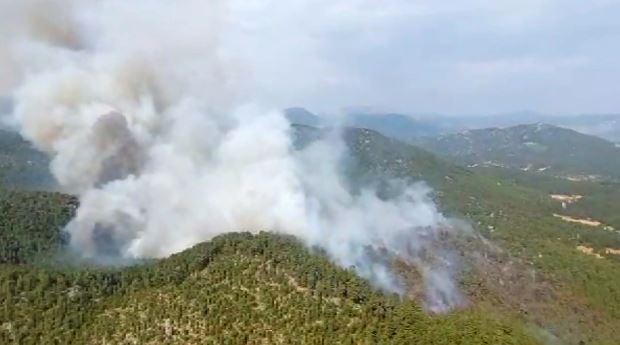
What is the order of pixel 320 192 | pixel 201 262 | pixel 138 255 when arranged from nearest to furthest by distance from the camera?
pixel 201 262, pixel 138 255, pixel 320 192

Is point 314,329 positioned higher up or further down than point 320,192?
further down

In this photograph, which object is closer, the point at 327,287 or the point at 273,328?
the point at 273,328

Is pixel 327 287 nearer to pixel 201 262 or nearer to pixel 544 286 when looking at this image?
pixel 201 262

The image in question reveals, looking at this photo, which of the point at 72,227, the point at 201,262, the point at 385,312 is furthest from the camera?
the point at 72,227

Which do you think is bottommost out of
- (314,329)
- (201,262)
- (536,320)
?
(536,320)

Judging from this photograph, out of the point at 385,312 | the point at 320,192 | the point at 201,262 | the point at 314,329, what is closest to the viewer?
the point at 314,329

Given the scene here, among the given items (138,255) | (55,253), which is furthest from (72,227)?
(138,255)

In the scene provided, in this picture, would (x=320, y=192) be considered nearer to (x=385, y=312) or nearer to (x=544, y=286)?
(x=544, y=286)

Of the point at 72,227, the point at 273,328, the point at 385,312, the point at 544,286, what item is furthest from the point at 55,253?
the point at 544,286

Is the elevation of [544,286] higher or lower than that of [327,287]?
lower
